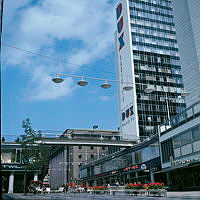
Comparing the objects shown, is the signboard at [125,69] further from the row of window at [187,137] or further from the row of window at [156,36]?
the row of window at [187,137]

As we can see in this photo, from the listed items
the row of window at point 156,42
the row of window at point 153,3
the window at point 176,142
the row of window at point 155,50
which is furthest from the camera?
the row of window at point 153,3

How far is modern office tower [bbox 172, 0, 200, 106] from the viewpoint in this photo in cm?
8125

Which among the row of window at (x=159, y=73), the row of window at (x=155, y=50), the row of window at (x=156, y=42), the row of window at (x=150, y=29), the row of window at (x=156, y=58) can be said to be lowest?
the row of window at (x=159, y=73)

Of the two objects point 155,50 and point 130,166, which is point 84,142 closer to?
point 130,166

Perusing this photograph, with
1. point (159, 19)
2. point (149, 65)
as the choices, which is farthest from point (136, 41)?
point (159, 19)

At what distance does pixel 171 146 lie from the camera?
42594 mm

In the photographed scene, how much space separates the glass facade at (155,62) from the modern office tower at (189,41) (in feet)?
23.4

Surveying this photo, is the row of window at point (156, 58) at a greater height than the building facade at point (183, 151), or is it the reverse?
the row of window at point (156, 58)

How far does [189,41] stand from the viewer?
8756cm

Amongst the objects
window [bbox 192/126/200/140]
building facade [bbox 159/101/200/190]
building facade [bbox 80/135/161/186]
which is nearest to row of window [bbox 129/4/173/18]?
building facade [bbox 80/135/161/186]

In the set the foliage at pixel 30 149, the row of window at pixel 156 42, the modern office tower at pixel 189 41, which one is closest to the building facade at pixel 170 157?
the foliage at pixel 30 149

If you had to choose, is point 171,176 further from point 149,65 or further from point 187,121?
point 149,65

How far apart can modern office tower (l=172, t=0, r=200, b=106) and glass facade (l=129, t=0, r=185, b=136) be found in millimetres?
7135

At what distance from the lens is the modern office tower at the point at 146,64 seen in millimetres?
87500
